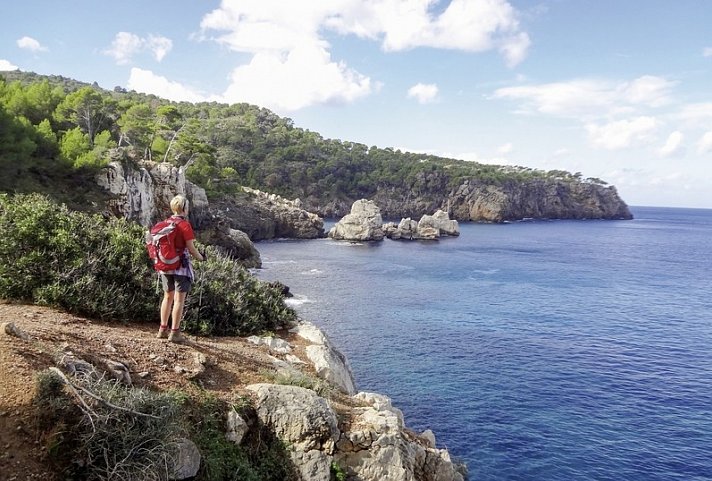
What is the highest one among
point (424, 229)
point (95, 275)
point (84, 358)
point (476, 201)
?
point (476, 201)

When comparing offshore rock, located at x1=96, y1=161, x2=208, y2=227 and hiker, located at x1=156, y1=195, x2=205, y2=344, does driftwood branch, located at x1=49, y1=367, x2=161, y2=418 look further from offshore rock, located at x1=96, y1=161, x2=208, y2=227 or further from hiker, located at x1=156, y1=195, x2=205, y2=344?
offshore rock, located at x1=96, y1=161, x2=208, y2=227

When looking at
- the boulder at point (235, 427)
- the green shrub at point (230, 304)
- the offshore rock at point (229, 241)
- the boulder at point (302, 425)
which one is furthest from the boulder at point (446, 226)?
the boulder at point (235, 427)

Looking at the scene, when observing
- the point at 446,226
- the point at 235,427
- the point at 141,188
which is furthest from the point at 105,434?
the point at 446,226

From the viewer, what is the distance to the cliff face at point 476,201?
130 m

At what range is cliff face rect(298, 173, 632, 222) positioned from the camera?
129625 mm

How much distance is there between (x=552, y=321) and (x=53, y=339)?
3648 centimetres

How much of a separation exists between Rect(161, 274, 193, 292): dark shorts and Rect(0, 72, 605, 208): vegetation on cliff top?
25.2 meters

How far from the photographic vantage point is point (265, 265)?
58.7 m

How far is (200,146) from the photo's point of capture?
6388cm

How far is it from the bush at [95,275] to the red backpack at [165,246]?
275 cm

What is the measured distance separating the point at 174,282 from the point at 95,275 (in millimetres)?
3102

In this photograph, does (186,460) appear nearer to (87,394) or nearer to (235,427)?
(235,427)

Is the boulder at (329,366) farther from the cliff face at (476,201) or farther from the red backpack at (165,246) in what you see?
the cliff face at (476,201)

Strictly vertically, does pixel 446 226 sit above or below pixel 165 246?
below
